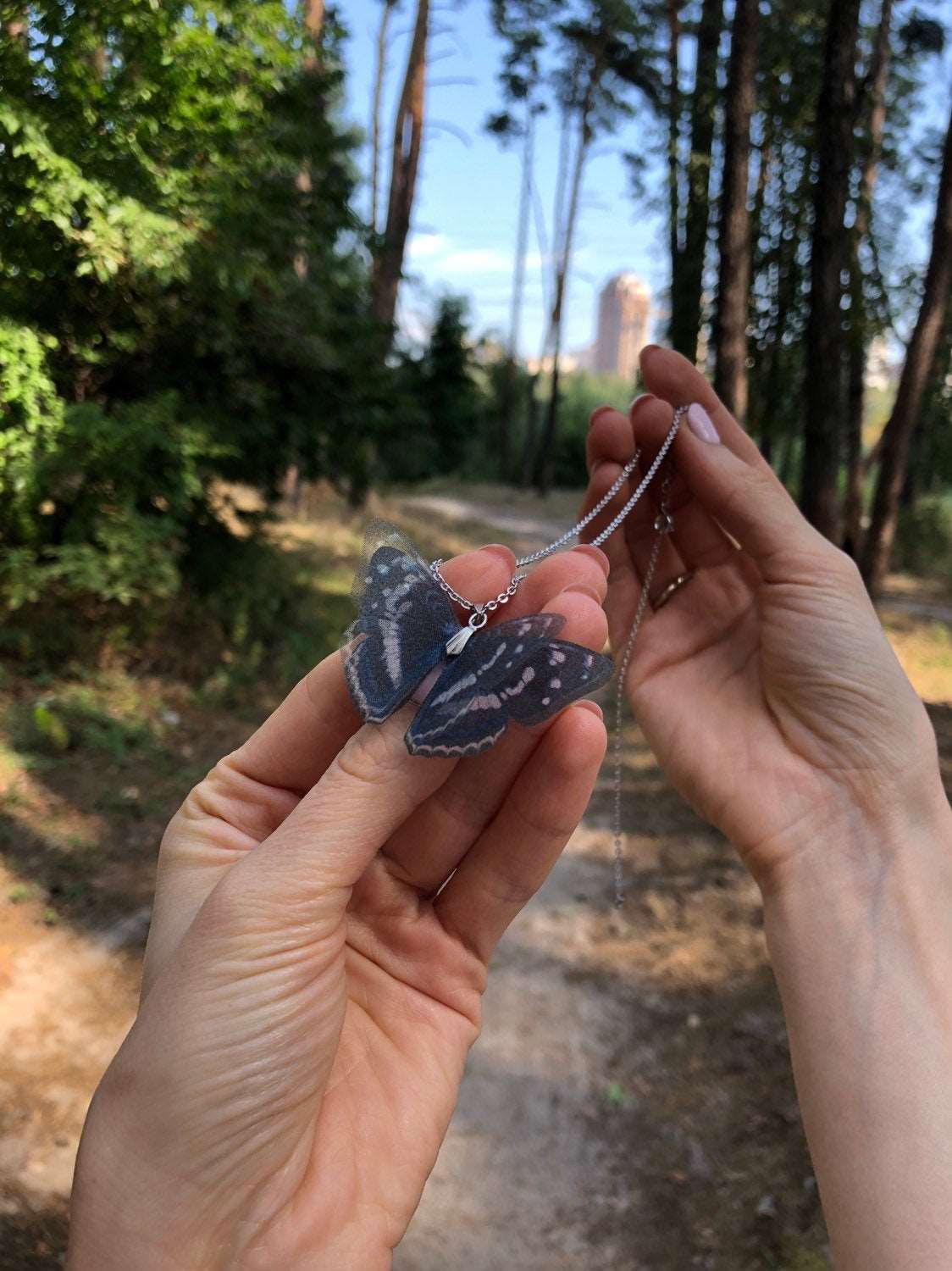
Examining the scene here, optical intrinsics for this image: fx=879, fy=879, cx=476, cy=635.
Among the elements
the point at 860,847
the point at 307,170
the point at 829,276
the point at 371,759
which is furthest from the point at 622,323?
the point at 371,759

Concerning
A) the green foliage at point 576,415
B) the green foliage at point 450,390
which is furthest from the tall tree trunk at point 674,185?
the green foliage at point 576,415

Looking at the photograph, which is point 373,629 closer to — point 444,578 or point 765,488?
point 444,578

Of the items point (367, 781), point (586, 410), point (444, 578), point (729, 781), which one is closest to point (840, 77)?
point (729, 781)

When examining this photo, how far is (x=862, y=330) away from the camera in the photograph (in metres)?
6.80

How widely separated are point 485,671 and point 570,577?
0.31 m

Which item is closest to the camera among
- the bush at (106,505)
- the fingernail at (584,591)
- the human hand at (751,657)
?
the fingernail at (584,591)

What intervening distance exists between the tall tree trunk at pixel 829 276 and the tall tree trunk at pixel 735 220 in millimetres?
375

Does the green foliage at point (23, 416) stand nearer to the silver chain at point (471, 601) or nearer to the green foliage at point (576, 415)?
the silver chain at point (471, 601)

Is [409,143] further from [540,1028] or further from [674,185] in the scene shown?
[540,1028]

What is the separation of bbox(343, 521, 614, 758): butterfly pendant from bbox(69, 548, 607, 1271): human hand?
0.27 ft

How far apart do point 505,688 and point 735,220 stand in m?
4.39

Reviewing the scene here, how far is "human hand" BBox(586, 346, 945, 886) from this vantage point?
1890mm

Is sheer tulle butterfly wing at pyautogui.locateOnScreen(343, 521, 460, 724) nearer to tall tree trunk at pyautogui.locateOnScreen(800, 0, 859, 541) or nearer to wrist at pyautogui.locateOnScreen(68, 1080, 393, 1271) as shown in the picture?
wrist at pyautogui.locateOnScreen(68, 1080, 393, 1271)

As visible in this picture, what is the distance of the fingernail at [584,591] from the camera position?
4.64ft
